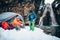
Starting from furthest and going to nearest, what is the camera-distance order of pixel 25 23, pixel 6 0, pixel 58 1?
→ pixel 58 1
pixel 6 0
pixel 25 23

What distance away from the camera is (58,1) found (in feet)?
12.5

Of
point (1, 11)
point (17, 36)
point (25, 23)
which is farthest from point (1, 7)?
point (17, 36)

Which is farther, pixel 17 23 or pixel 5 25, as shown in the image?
pixel 17 23

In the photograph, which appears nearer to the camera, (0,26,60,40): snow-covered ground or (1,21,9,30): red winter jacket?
(0,26,60,40): snow-covered ground

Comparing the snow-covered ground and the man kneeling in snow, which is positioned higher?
the man kneeling in snow

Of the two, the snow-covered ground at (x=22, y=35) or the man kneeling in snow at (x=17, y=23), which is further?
the man kneeling in snow at (x=17, y=23)

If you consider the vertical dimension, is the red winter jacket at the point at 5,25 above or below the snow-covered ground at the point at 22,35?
above

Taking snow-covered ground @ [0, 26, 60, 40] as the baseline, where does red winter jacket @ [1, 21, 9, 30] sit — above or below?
above

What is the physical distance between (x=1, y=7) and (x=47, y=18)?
4.49 feet

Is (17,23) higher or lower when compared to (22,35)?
higher

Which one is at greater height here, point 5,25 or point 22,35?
point 5,25

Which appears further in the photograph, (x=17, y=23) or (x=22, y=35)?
(x=17, y=23)

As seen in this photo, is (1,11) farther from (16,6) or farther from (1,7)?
(16,6)

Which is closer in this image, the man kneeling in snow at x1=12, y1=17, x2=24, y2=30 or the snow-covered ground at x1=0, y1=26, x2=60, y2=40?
the snow-covered ground at x1=0, y1=26, x2=60, y2=40
